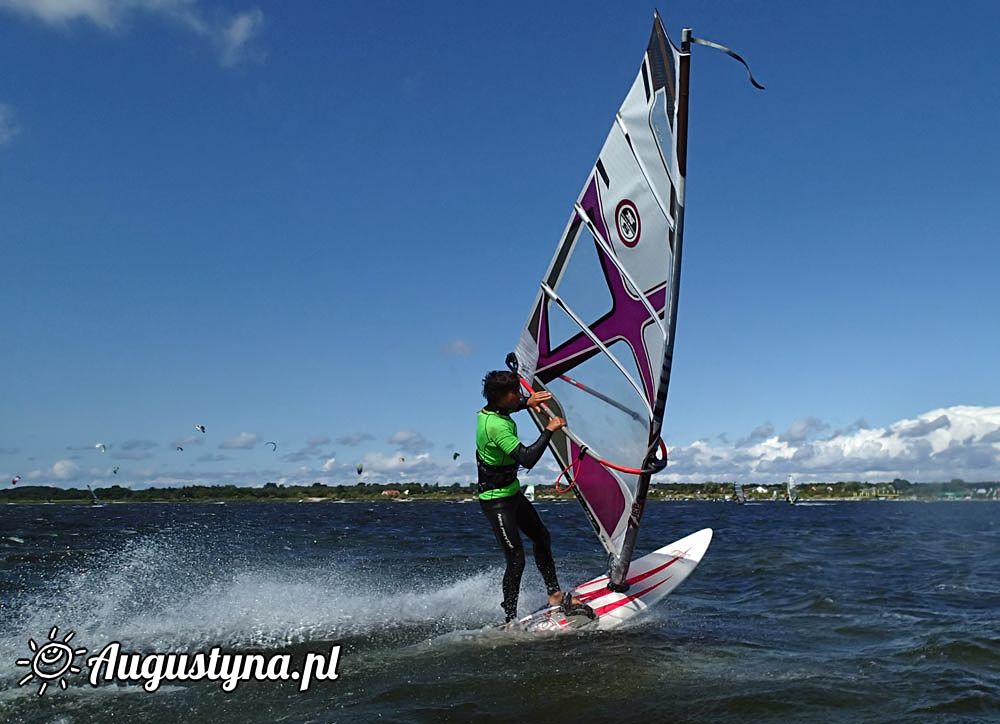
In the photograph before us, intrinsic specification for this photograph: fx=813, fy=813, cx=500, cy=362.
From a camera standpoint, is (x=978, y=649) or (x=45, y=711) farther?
(x=978, y=649)

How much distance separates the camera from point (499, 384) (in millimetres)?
6594

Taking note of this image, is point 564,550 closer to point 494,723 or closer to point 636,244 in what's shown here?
point 636,244

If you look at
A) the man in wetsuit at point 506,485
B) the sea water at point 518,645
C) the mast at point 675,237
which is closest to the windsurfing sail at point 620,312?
the mast at point 675,237

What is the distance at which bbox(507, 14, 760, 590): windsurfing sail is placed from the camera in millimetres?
5848

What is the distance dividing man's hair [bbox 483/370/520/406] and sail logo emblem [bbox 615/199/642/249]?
141cm

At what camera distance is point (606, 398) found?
267 inches

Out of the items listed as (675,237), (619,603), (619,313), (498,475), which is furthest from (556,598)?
(675,237)

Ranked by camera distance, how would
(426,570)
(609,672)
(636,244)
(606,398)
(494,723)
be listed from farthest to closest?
(426,570) < (606,398) < (636,244) < (609,672) < (494,723)

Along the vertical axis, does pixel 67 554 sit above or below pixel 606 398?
below

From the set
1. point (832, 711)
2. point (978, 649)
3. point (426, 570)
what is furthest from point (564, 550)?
point (832, 711)

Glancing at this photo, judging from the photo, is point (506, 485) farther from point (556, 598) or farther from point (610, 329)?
point (610, 329)

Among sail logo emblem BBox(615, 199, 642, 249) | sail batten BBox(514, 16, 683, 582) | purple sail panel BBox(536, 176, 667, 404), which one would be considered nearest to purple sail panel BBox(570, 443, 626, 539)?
sail batten BBox(514, 16, 683, 582)

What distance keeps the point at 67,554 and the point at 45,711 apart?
576 inches

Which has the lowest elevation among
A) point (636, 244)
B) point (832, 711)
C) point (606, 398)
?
point (832, 711)
